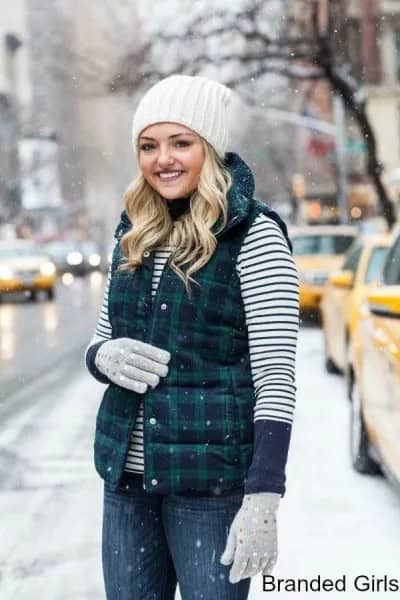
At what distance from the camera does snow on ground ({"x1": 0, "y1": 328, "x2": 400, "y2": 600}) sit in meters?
4.62

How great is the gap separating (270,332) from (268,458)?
0.94 ft

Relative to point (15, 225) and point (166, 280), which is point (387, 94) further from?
point (166, 280)

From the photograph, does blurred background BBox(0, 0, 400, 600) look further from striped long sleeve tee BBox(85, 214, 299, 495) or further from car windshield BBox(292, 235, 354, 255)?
striped long sleeve tee BBox(85, 214, 299, 495)

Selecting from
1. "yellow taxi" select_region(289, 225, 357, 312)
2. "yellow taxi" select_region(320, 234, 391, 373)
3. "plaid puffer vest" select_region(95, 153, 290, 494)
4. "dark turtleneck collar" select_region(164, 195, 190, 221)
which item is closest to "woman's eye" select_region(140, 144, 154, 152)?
"dark turtleneck collar" select_region(164, 195, 190, 221)

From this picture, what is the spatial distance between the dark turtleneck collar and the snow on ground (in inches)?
87.2

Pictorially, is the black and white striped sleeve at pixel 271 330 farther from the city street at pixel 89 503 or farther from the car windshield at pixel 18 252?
the car windshield at pixel 18 252

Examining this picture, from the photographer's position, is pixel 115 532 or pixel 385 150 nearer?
pixel 115 532

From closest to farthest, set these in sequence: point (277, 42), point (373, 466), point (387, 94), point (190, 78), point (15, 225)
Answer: point (190, 78) → point (373, 466) → point (277, 42) → point (387, 94) → point (15, 225)

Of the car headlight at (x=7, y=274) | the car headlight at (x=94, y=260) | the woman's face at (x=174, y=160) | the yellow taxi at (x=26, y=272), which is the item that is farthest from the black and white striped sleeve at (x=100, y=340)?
the car headlight at (x=94, y=260)

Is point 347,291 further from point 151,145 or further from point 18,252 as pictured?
point 18,252

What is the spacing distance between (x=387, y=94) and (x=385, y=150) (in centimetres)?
256

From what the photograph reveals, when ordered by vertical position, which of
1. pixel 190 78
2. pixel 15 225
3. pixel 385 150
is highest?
pixel 190 78

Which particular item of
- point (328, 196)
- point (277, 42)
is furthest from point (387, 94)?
point (277, 42)

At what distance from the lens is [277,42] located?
18.5 meters
